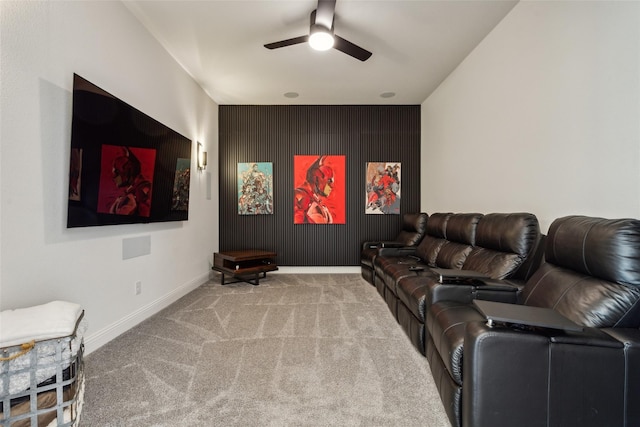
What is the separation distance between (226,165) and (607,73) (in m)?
4.83

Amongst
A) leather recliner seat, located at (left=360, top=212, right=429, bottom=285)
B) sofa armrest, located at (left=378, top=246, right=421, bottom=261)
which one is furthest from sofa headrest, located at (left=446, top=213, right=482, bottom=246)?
leather recliner seat, located at (left=360, top=212, right=429, bottom=285)

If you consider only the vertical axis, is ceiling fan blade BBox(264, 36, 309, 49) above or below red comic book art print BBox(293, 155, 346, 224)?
above

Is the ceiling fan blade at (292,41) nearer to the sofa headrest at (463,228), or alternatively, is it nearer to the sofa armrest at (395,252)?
the sofa headrest at (463,228)

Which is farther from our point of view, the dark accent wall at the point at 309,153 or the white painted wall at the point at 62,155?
the dark accent wall at the point at 309,153

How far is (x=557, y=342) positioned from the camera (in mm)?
1176

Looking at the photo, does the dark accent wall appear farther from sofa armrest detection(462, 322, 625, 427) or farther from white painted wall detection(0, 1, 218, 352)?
sofa armrest detection(462, 322, 625, 427)

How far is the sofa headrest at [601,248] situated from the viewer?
4.36ft

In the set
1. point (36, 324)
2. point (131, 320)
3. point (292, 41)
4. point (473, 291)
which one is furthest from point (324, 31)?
point (131, 320)

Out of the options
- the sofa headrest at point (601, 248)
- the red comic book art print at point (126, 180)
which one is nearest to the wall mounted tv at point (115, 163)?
the red comic book art print at point (126, 180)

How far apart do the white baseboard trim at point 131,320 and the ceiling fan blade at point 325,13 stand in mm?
3225

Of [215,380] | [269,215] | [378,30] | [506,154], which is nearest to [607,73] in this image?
[506,154]

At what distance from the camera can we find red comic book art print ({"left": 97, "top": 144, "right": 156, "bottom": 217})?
226cm

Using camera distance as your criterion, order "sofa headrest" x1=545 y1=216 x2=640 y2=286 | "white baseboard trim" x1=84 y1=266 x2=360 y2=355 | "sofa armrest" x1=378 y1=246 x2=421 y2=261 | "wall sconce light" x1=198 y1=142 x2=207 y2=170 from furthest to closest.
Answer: "wall sconce light" x1=198 y1=142 x2=207 y2=170
"sofa armrest" x1=378 y1=246 x2=421 y2=261
"white baseboard trim" x1=84 y1=266 x2=360 y2=355
"sofa headrest" x1=545 y1=216 x2=640 y2=286

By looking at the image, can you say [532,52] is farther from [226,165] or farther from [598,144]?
[226,165]
